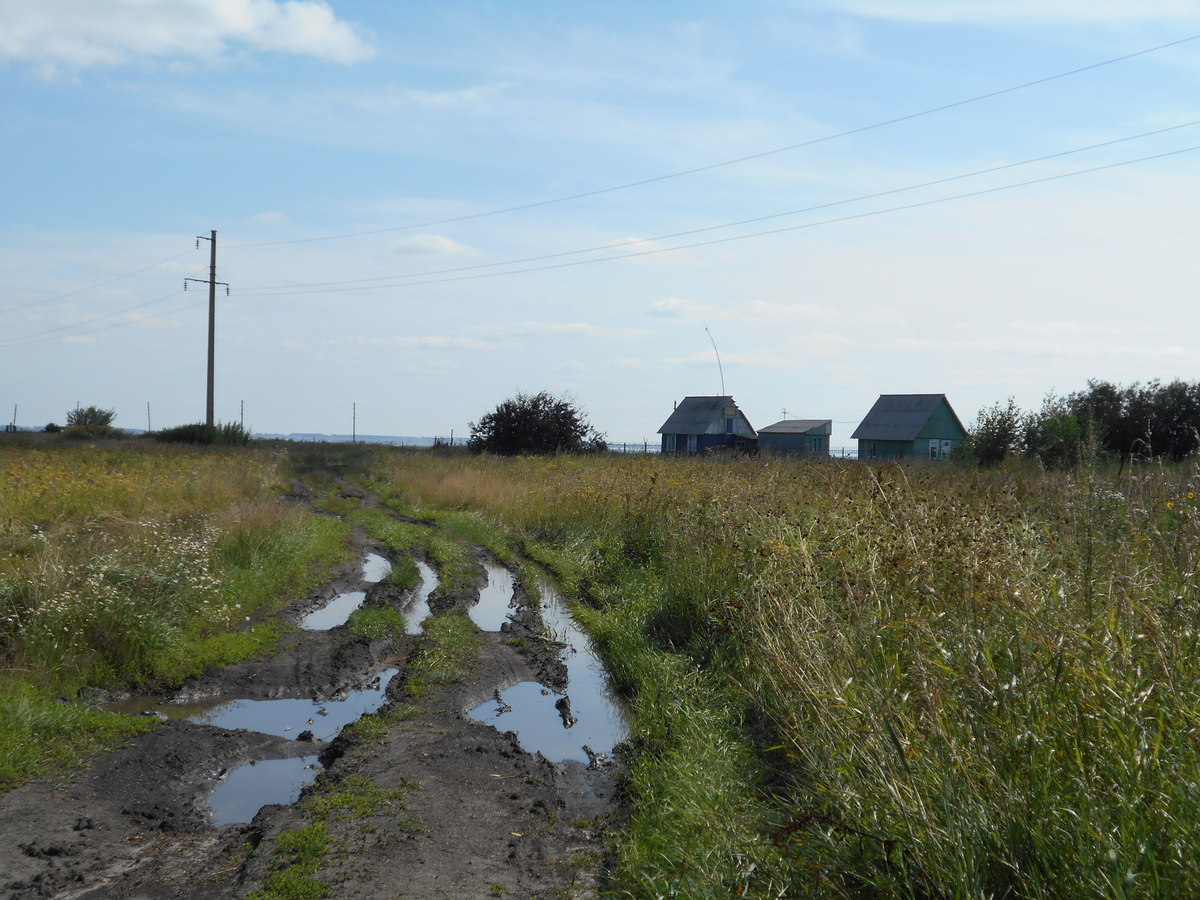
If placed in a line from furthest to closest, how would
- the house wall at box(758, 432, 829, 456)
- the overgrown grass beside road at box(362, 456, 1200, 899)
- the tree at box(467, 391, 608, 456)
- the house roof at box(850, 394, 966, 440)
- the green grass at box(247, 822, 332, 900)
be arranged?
the house wall at box(758, 432, 829, 456) < the house roof at box(850, 394, 966, 440) < the tree at box(467, 391, 608, 456) < the green grass at box(247, 822, 332, 900) < the overgrown grass beside road at box(362, 456, 1200, 899)

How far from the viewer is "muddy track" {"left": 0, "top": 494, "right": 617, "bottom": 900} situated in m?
4.32

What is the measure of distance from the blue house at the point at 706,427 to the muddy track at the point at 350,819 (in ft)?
182

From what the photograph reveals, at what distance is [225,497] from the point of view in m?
16.3

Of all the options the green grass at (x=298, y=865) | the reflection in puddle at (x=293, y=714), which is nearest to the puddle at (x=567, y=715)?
the reflection in puddle at (x=293, y=714)

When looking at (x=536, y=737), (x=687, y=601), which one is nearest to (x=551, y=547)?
(x=687, y=601)

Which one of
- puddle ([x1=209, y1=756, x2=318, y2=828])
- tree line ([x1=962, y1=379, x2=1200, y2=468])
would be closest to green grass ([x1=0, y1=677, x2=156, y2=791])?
puddle ([x1=209, y1=756, x2=318, y2=828])

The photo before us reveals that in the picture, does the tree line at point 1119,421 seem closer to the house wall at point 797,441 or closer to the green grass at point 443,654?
the green grass at point 443,654

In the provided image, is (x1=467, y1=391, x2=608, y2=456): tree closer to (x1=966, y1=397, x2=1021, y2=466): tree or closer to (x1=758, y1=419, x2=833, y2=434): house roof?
(x1=966, y1=397, x2=1021, y2=466): tree

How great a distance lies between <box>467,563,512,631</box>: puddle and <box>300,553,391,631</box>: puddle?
146 centimetres

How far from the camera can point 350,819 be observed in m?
4.95

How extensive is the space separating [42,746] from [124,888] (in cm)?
203

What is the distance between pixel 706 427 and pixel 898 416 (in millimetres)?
12303

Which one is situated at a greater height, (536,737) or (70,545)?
(70,545)

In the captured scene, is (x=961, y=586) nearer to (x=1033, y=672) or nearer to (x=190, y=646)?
(x=1033, y=672)
